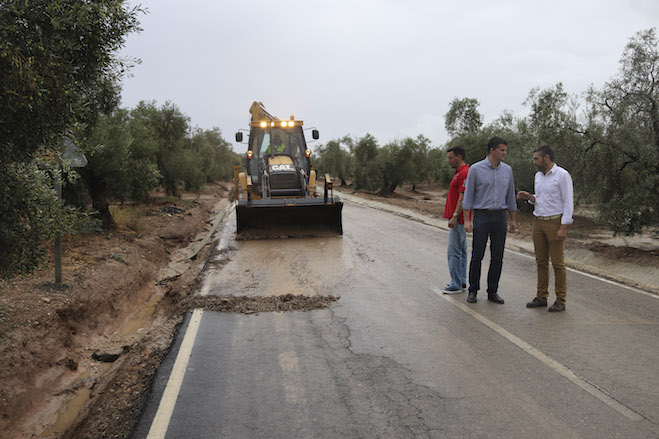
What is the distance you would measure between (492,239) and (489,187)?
0.71m

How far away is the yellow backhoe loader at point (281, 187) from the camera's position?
13.1 meters

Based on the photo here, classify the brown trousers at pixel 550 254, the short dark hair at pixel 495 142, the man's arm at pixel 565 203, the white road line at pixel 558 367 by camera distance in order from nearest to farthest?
the white road line at pixel 558 367 < the man's arm at pixel 565 203 < the brown trousers at pixel 550 254 < the short dark hair at pixel 495 142

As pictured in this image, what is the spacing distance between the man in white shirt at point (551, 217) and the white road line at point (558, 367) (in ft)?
3.01

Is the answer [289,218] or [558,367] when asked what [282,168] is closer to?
[289,218]

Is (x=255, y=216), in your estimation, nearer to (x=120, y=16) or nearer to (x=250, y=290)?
(x=250, y=290)

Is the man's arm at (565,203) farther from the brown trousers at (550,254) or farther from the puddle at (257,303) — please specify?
the puddle at (257,303)

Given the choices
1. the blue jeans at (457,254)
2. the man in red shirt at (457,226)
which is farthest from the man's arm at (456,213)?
the blue jeans at (457,254)

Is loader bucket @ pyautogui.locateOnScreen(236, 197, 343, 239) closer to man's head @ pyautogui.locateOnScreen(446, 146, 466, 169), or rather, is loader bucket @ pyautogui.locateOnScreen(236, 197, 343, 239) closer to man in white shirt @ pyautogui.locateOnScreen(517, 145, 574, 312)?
man's head @ pyautogui.locateOnScreen(446, 146, 466, 169)

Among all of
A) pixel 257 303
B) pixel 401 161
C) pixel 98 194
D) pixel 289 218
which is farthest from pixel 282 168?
pixel 401 161

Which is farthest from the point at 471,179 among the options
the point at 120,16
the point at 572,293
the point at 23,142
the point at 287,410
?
the point at 23,142

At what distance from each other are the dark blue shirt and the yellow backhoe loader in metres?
6.51

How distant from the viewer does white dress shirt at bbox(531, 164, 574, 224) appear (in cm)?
594

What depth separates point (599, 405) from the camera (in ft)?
12.1

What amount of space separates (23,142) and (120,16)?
1.50 m
